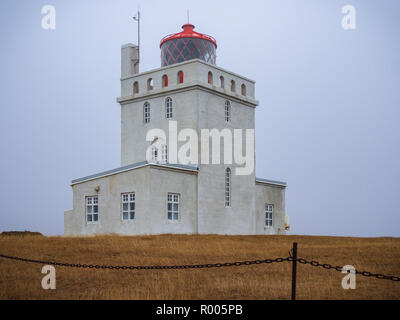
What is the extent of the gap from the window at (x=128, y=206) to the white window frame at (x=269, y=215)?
11.2 m

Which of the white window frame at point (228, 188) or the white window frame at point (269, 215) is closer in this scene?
the white window frame at point (228, 188)

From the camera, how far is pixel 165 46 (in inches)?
1346

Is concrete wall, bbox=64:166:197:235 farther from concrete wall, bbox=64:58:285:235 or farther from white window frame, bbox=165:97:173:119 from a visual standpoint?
white window frame, bbox=165:97:173:119

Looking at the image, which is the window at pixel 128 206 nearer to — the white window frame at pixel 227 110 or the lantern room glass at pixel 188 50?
the white window frame at pixel 227 110

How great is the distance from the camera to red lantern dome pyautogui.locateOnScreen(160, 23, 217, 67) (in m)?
33.3

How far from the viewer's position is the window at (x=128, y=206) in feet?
94.2

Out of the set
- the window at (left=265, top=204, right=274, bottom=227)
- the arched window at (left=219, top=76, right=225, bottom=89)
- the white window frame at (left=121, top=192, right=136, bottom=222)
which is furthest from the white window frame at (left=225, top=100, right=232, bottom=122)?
the white window frame at (left=121, top=192, right=136, bottom=222)

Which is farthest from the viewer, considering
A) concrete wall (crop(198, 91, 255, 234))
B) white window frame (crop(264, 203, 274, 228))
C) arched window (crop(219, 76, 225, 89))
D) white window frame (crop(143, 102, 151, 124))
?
white window frame (crop(264, 203, 274, 228))

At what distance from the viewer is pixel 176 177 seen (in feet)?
97.5

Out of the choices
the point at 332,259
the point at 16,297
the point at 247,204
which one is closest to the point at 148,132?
the point at 247,204

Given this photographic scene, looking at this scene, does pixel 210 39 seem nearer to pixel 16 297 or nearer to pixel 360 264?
pixel 360 264

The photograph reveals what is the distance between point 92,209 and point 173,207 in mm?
4674

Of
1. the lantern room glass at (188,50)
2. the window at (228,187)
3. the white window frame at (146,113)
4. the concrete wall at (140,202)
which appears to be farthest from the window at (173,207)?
the lantern room glass at (188,50)

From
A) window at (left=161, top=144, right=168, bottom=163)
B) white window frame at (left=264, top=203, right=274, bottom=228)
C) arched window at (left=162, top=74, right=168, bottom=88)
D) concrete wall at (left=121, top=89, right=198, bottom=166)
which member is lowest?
white window frame at (left=264, top=203, right=274, bottom=228)
